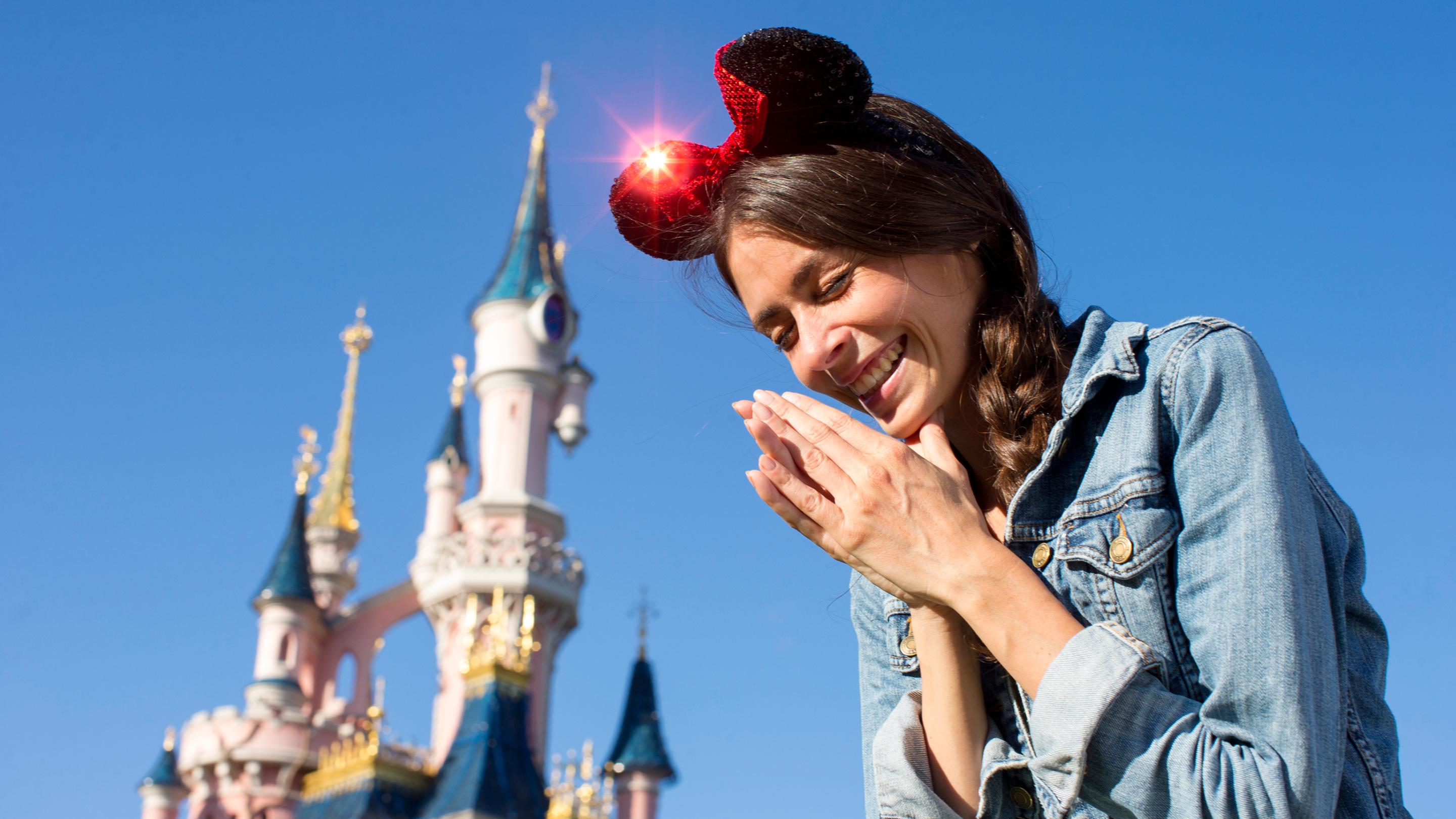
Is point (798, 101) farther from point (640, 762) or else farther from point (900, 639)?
point (640, 762)

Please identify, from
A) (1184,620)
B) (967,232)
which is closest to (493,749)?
(967,232)

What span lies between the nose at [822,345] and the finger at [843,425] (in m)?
0.13

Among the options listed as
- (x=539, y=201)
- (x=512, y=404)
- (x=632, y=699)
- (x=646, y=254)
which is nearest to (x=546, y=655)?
(x=632, y=699)

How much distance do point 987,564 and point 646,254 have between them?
3.53 feet

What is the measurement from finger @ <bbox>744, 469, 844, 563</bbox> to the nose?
0.96ft

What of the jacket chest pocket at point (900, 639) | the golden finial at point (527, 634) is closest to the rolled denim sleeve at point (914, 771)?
the jacket chest pocket at point (900, 639)

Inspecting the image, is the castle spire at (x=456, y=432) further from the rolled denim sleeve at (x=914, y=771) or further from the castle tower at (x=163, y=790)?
the rolled denim sleeve at (x=914, y=771)

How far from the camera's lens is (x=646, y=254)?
106 inches

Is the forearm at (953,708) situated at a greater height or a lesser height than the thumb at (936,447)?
lesser

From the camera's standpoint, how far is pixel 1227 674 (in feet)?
5.65

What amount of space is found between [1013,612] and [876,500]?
0.23 metres

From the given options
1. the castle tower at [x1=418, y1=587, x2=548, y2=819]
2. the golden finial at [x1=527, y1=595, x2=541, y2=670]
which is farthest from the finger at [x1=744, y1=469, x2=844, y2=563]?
the golden finial at [x1=527, y1=595, x2=541, y2=670]

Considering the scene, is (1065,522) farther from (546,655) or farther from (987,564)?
(546,655)

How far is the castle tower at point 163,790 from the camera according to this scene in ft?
83.2
